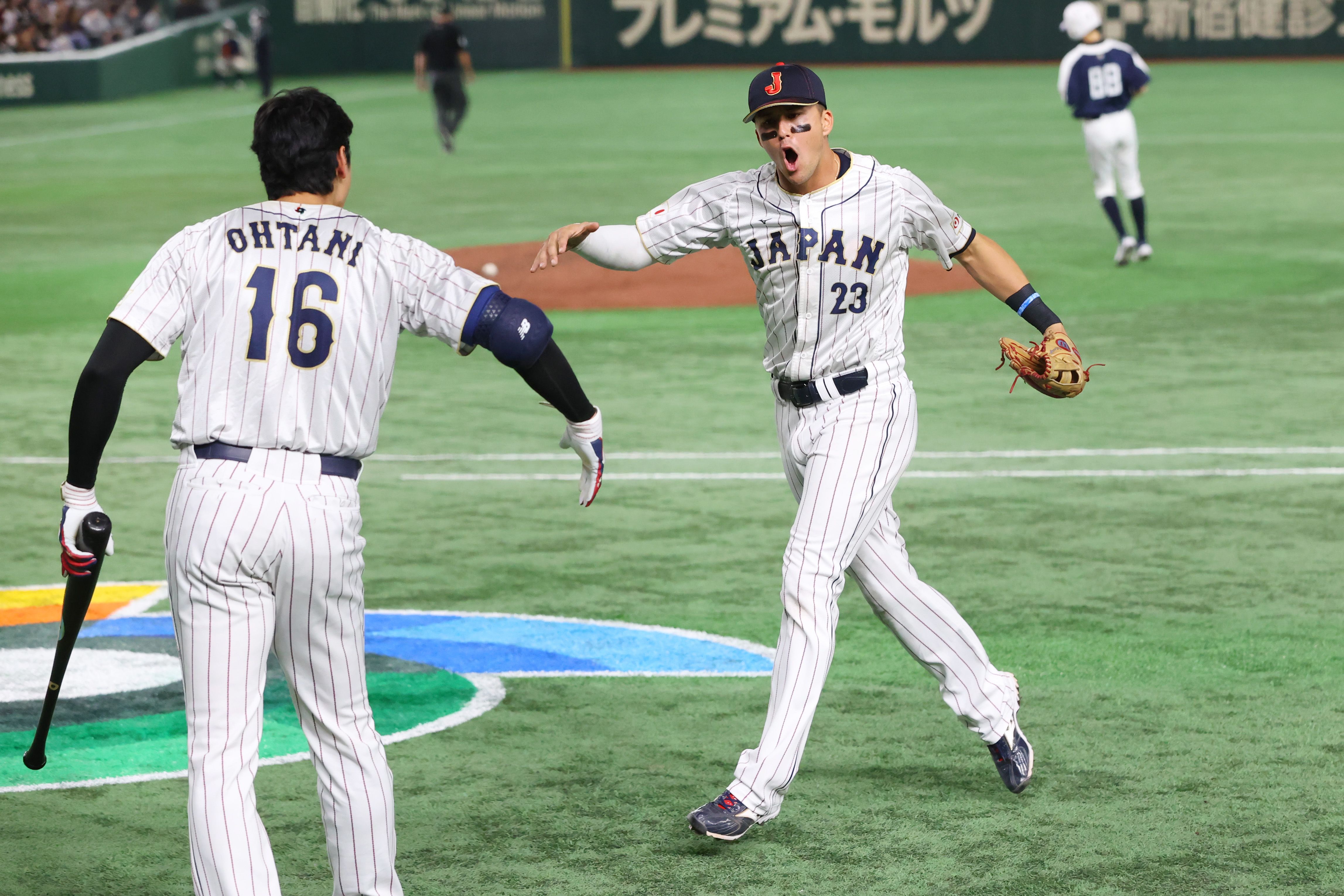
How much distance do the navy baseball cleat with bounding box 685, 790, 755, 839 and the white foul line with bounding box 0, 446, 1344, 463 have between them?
5349mm

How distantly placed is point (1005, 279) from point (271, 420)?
8.20 ft

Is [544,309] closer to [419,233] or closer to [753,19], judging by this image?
[419,233]

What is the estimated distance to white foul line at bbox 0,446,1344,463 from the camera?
34.2 ft

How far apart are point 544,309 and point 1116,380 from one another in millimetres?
5192

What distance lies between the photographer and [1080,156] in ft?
90.1

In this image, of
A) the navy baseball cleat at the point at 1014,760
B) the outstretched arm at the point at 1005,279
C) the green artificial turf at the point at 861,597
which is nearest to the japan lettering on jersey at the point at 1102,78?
the green artificial turf at the point at 861,597

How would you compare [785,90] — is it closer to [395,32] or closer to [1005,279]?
[1005,279]

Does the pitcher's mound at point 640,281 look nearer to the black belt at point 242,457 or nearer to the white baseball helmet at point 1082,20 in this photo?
the white baseball helmet at point 1082,20

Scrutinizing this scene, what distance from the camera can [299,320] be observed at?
4145mm

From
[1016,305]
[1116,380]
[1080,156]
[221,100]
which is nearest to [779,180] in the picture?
[1016,305]

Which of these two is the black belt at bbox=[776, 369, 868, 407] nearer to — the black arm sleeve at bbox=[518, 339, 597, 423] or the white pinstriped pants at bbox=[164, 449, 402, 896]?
the black arm sleeve at bbox=[518, 339, 597, 423]

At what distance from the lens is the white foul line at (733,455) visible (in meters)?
10.4

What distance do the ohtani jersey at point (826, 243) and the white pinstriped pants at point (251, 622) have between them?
5.51ft

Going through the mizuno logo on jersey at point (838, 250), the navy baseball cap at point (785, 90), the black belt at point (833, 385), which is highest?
the navy baseball cap at point (785, 90)
